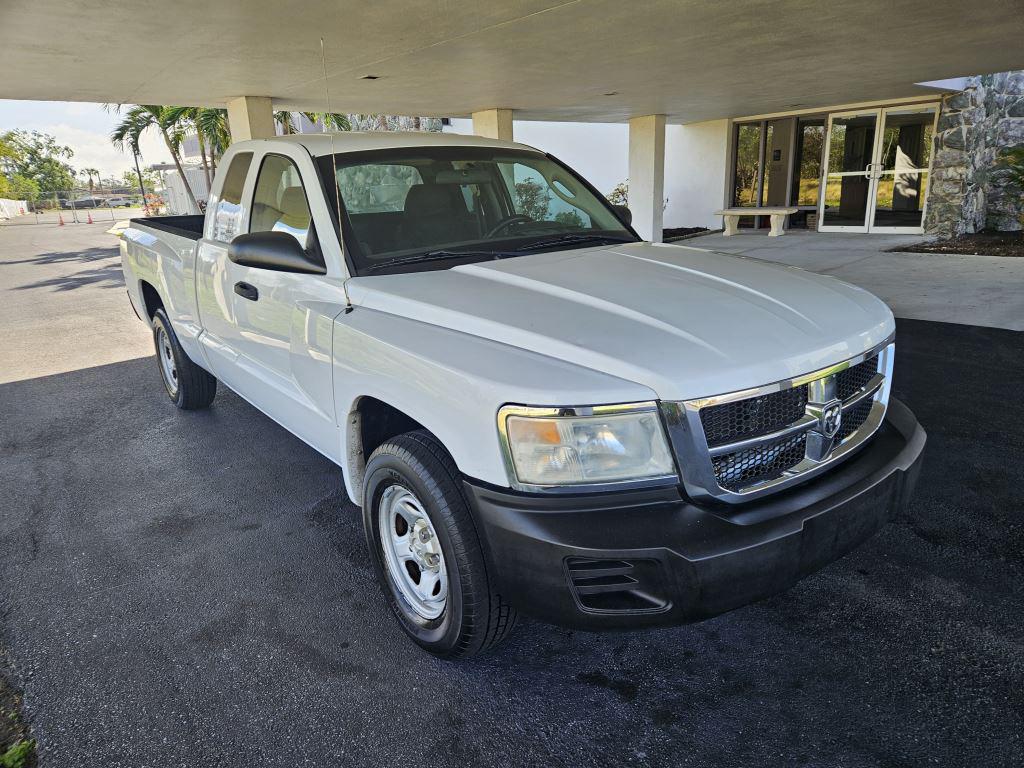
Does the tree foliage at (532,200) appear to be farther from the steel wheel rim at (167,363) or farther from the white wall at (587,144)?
the white wall at (587,144)

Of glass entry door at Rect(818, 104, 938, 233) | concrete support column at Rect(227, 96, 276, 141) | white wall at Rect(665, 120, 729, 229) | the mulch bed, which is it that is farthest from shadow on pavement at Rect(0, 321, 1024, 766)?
white wall at Rect(665, 120, 729, 229)

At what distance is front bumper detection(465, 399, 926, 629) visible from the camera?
1.92 m

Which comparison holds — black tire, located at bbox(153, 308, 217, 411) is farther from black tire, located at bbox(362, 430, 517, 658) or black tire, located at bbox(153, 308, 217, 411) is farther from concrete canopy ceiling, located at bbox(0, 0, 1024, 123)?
black tire, located at bbox(362, 430, 517, 658)

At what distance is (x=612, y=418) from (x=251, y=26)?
678cm

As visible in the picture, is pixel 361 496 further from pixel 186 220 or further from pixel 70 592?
pixel 186 220

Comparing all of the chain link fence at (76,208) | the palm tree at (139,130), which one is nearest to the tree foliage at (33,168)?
the chain link fence at (76,208)

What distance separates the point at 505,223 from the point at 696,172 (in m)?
16.6

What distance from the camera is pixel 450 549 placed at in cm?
221

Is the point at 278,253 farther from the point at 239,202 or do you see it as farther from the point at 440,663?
the point at 440,663

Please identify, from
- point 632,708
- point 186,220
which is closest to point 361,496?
point 632,708

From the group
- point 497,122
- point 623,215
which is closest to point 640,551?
point 623,215

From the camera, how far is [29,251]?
21562mm

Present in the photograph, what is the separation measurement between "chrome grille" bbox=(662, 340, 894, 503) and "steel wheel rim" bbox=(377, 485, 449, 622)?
3.04 feet

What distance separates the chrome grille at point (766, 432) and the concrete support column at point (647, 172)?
13450 millimetres
